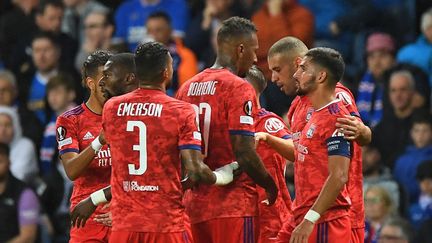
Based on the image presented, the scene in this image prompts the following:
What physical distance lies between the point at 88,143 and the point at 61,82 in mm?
5794

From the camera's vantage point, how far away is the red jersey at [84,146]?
371 inches

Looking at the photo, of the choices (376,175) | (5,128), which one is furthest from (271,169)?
(5,128)

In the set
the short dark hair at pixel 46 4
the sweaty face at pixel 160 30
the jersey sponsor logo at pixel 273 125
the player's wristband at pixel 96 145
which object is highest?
the short dark hair at pixel 46 4

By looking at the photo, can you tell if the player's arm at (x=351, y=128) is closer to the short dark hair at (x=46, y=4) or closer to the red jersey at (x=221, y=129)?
the red jersey at (x=221, y=129)

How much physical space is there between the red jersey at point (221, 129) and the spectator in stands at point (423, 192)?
463 cm

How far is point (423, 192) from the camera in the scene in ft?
44.5

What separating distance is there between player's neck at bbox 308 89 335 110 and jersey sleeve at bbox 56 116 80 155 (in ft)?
6.20

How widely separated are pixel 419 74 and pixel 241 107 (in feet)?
20.5

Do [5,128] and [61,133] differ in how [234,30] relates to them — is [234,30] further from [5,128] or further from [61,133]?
[5,128]

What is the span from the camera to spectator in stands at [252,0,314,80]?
50.7 feet

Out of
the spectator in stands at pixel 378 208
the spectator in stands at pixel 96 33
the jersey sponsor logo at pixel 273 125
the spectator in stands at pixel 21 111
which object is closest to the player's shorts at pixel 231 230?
the jersey sponsor logo at pixel 273 125

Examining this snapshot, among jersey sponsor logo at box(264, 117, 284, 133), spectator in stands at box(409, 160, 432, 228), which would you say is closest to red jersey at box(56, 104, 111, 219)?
jersey sponsor logo at box(264, 117, 284, 133)

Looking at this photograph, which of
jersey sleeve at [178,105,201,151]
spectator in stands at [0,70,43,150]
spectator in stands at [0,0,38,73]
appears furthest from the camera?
spectator in stands at [0,0,38,73]

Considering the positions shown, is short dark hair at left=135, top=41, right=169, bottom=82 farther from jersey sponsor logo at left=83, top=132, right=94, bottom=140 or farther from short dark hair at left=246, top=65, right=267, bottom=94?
short dark hair at left=246, top=65, right=267, bottom=94
